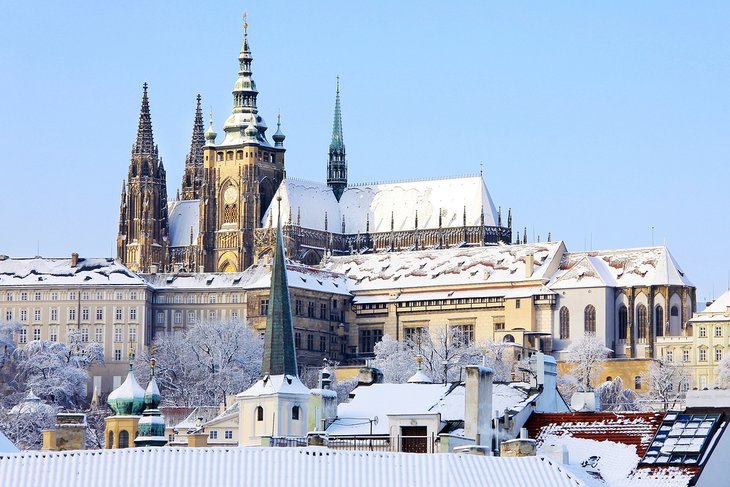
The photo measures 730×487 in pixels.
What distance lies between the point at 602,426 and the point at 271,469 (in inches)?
630

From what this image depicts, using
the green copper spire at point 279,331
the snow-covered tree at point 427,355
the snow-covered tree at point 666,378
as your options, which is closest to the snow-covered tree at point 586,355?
the snow-covered tree at point 666,378

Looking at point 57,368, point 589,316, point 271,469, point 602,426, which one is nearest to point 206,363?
point 57,368

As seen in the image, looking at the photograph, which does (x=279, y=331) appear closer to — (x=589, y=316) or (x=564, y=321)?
(x=564, y=321)

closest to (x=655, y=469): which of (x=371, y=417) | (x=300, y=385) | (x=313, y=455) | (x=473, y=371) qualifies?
(x=473, y=371)

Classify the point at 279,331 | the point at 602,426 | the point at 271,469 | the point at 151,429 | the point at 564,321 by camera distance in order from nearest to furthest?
1. the point at 271,469
2. the point at 602,426
3. the point at 151,429
4. the point at 279,331
5. the point at 564,321

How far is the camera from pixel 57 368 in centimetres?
18525

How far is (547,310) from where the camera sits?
7805 inches

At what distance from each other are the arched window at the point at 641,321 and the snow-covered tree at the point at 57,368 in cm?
4086

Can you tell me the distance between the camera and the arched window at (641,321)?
196625 millimetres

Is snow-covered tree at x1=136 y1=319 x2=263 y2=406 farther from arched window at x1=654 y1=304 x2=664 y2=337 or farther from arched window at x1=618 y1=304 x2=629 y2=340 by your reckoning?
arched window at x1=654 y1=304 x2=664 y2=337

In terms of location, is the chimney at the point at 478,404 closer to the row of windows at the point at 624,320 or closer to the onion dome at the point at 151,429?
the onion dome at the point at 151,429

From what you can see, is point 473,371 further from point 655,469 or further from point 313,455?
point 313,455

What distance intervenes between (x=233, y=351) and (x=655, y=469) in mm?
132243

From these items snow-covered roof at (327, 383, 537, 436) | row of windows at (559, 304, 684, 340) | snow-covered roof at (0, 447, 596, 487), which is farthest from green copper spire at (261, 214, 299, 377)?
row of windows at (559, 304, 684, 340)
